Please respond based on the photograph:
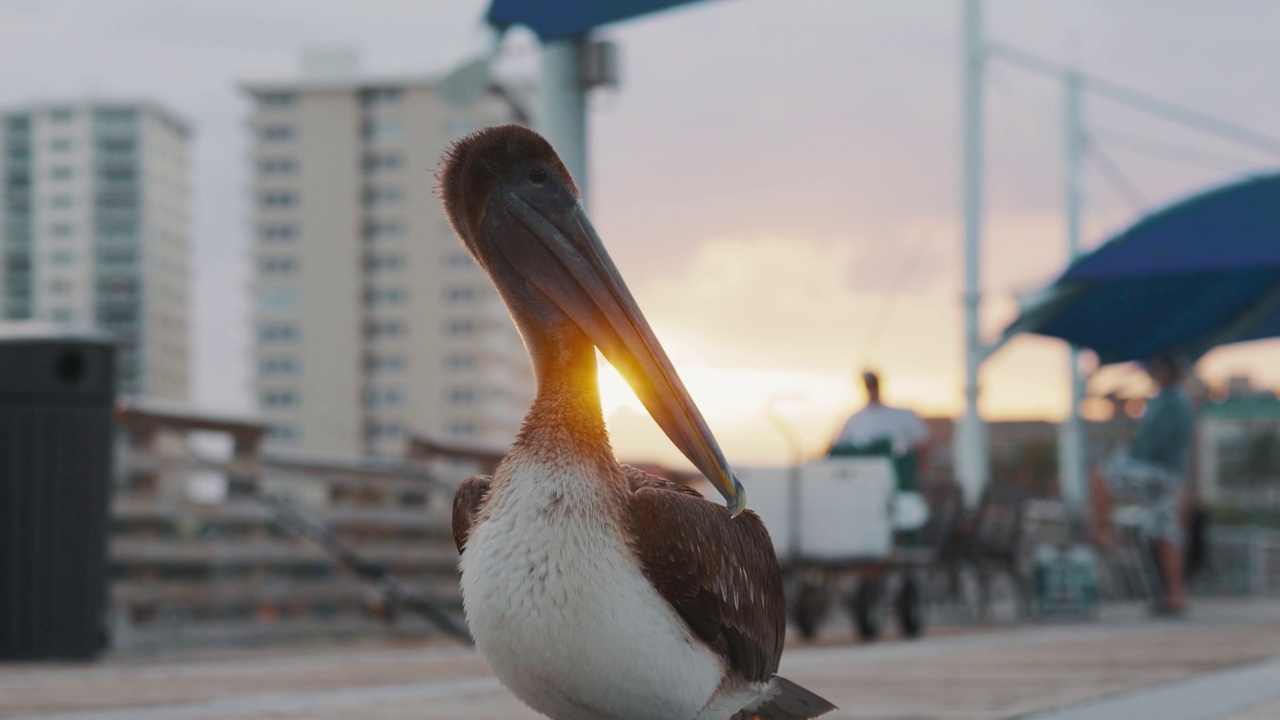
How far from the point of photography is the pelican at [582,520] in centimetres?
229

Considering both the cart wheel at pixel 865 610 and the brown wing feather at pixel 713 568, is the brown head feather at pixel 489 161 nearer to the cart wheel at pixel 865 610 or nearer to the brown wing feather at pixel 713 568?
the brown wing feather at pixel 713 568

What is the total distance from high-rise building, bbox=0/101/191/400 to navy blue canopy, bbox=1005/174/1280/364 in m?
156

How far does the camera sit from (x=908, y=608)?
1020cm

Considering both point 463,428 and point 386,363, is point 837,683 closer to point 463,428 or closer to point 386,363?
point 463,428

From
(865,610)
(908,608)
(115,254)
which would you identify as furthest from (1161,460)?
(115,254)

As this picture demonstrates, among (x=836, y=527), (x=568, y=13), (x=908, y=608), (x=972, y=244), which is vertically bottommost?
(x=908, y=608)

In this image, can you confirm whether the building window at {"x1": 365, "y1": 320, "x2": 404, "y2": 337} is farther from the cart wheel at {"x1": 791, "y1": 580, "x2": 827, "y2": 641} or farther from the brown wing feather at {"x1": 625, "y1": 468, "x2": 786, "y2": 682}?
the brown wing feather at {"x1": 625, "y1": 468, "x2": 786, "y2": 682}

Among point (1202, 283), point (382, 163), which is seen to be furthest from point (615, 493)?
point (382, 163)

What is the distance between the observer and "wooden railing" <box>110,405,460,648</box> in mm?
9117

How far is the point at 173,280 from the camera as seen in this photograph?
178 meters

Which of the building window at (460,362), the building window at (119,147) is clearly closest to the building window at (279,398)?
the building window at (460,362)

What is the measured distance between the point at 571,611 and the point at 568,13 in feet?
10.00

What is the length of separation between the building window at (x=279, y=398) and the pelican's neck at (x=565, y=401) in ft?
458

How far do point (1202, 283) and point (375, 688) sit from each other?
37.6 feet
